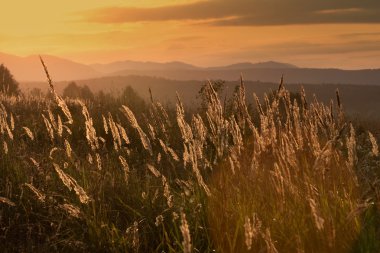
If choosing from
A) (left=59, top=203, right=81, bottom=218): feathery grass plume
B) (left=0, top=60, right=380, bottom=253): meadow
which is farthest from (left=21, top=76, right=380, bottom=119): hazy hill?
(left=59, top=203, right=81, bottom=218): feathery grass plume

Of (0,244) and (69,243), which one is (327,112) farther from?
(0,244)

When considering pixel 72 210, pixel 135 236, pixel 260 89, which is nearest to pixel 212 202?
pixel 135 236

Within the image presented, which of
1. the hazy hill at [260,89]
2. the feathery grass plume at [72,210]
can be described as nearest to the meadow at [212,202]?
the feathery grass plume at [72,210]

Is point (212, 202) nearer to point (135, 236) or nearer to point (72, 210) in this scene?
point (135, 236)

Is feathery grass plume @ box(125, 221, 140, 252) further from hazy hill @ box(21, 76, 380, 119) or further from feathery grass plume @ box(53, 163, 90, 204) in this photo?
hazy hill @ box(21, 76, 380, 119)

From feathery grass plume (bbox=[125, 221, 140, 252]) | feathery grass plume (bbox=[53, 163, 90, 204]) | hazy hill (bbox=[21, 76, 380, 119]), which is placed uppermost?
feathery grass plume (bbox=[53, 163, 90, 204])

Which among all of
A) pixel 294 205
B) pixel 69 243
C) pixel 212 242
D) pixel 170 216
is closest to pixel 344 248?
pixel 294 205

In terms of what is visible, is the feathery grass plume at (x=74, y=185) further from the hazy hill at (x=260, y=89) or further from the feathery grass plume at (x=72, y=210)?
the hazy hill at (x=260, y=89)

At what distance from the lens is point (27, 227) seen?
4598mm

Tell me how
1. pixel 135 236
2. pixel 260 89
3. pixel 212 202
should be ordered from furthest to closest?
pixel 260 89 < pixel 212 202 < pixel 135 236

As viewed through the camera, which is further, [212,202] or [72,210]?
[212,202]

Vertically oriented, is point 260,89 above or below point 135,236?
below

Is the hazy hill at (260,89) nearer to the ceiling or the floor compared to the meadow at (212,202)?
nearer to the floor

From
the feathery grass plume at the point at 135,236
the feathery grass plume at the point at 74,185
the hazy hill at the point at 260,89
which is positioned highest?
the feathery grass plume at the point at 74,185
